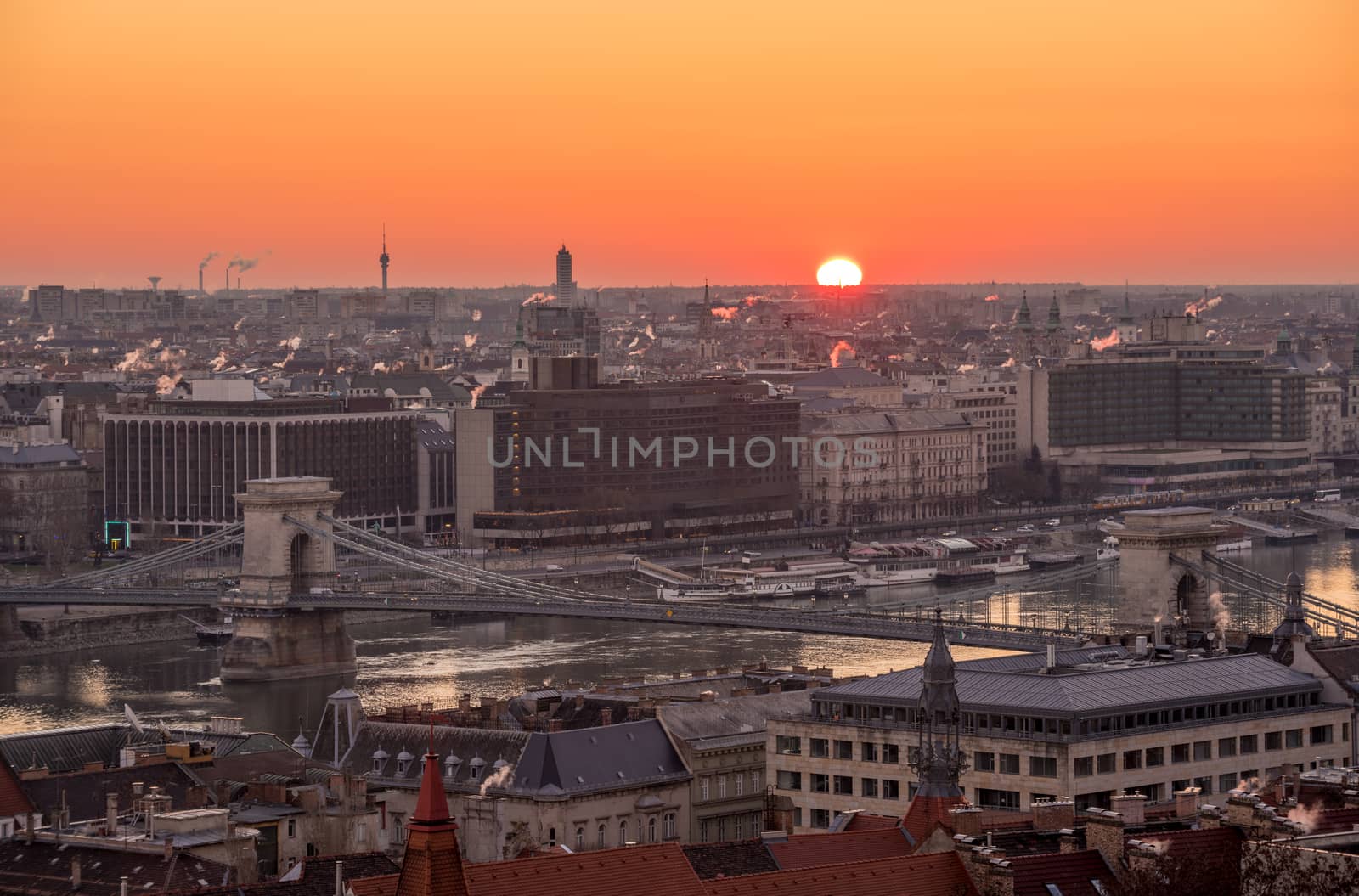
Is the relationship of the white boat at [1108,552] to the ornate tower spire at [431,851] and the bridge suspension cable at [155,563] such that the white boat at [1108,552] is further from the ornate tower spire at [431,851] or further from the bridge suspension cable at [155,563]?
the ornate tower spire at [431,851]

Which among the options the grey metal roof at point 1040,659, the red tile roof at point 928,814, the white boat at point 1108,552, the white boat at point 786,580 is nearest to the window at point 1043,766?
the grey metal roof at point 1040,659

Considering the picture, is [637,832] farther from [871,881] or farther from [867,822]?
[871,881]

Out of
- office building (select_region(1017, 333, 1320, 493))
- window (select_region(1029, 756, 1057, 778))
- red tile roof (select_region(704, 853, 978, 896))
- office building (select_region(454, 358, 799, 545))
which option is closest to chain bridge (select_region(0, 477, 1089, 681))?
office building (select_region(454, 358, 799, 545))

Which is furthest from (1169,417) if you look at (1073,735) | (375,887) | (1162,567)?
(375,887)

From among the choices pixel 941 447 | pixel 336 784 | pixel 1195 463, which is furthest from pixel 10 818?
pixel 1195 463

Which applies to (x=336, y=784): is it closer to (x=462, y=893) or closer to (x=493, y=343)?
(x=462, y=893)

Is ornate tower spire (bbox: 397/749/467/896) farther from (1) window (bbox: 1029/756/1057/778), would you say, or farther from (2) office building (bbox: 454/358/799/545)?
(2) office building (bbox: 454/358/799/545)
